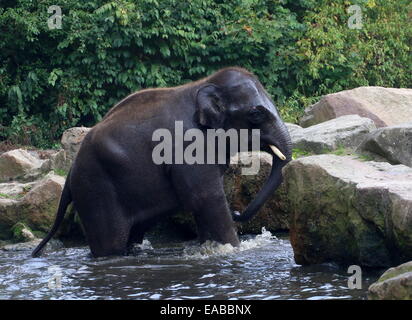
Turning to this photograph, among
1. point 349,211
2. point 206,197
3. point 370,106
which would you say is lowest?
point 349,211

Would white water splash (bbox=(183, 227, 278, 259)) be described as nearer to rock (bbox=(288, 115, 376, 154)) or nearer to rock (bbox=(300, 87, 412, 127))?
rock (bbox=(288, 115, 376, 154))

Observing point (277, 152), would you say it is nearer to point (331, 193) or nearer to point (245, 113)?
point (245, 113)

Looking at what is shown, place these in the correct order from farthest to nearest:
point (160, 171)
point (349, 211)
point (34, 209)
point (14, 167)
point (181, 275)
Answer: point (14, 167)
point (34, 209)
point (160, 171)
point (181, 275)
point (349, 211)

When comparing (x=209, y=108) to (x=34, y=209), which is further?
(x=34, y=209)

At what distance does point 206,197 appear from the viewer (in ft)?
28.5

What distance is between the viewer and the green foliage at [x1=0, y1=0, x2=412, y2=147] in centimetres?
1537

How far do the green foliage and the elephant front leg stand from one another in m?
6.73

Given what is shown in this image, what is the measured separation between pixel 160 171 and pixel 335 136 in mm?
2212

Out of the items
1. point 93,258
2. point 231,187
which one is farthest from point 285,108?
point 93,258

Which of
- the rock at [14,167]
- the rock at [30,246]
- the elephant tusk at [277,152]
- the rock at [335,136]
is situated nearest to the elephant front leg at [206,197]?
the elephant tusk at [277,152]

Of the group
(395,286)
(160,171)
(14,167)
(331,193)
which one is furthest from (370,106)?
(395,286)

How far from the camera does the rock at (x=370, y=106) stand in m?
12.2

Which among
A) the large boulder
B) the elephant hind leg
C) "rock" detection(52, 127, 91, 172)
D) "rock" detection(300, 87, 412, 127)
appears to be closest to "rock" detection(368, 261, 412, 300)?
the elephant hind leg
